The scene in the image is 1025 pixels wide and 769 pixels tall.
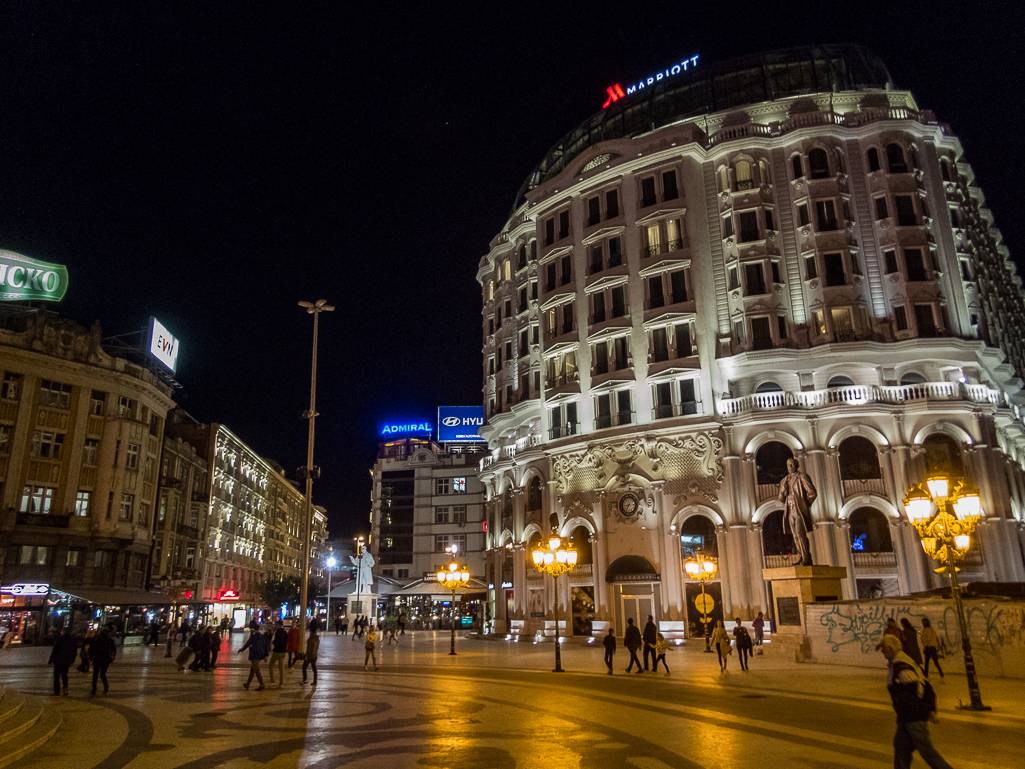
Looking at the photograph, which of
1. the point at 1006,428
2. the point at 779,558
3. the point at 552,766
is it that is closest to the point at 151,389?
the point at 779,558

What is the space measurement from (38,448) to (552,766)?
4958 cm

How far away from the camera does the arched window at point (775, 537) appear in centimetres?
3925

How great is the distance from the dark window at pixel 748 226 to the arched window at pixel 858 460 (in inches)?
537

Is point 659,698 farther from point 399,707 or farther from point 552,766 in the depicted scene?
point 552,766

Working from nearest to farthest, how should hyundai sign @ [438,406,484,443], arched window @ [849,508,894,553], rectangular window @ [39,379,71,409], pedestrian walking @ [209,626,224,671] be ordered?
pedestrian walking @ [209,626,224,671], arched window @ [849,508,894,553], rectangular window @ [39,379,71,409], hyundai sign @ [438,406,484,443]

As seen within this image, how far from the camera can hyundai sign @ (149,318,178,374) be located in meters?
57.8

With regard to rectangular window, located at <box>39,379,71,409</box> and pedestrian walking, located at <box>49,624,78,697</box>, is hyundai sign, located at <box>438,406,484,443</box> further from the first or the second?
pedestrian walking, located at <box>49,624,78,697</box>

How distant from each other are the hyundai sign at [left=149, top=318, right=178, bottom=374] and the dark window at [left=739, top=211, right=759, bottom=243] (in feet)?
149

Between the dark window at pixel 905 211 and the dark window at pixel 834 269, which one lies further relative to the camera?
the dark window at pixel 905 211

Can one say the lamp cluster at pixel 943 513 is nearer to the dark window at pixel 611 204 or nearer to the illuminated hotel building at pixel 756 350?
the illuminated hotel building at pixel 756 350

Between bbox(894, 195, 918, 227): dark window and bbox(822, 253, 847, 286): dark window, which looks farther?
bbox(894, 195, 918, 227): dark window

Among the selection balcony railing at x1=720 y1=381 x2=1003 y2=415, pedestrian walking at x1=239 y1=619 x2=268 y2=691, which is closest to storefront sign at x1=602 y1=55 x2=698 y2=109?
balcony railing at x1=720 y1=381 x2=1003 y2=415

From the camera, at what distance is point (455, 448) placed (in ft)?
356

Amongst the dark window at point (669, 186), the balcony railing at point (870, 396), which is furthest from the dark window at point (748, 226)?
the balcony railing at point (870, 396)
